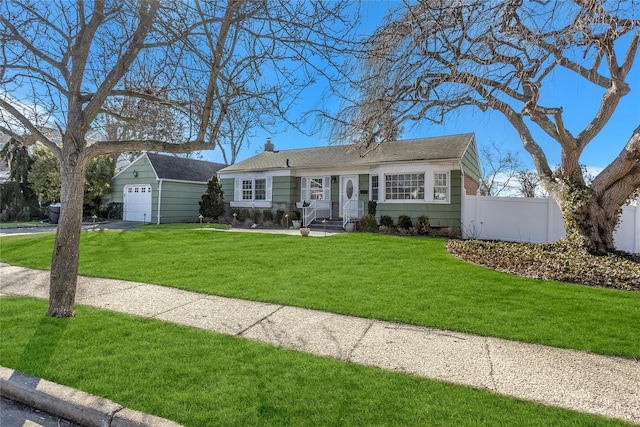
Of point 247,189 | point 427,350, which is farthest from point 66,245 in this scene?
point 247,189

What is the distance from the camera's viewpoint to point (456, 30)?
23.1 ft

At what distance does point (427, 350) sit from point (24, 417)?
3.50 metres

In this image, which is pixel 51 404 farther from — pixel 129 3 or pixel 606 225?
pixel 606 225

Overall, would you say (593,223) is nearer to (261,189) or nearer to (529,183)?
(261,189)

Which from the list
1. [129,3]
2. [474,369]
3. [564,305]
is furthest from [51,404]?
[564,305]

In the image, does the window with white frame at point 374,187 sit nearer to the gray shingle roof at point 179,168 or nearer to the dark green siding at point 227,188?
the dark green siding at point 227,188

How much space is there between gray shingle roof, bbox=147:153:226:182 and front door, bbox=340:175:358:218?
414 inches

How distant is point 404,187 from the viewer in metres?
14.9

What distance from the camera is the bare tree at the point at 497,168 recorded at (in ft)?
86.5

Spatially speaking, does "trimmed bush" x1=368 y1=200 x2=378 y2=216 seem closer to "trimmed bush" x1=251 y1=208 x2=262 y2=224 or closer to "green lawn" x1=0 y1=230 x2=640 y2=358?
"green lawn" x1=0 y1=230 x2=640 y2=358

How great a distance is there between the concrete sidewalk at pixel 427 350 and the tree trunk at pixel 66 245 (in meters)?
0.67

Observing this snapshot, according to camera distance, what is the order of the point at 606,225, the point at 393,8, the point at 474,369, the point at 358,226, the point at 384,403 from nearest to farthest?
the point at 384,403
the point at 474,369
the point at 393,8
the point at 606,225
the point at 358,226

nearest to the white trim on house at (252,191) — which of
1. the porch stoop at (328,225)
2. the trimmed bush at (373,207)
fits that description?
the porch stoop at (328,225)

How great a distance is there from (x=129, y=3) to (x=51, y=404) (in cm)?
423
